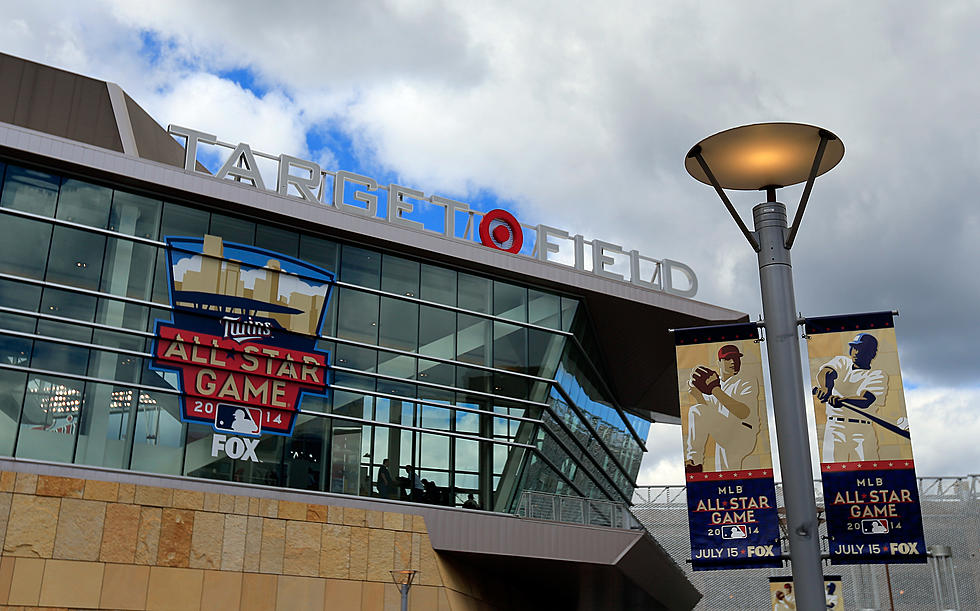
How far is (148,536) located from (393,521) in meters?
6.20

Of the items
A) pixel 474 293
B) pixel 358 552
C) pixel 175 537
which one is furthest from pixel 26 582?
pixel 474 293

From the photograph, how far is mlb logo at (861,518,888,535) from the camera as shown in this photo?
8.55m

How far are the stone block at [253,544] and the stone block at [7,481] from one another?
17.3ft

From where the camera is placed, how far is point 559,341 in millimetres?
30812

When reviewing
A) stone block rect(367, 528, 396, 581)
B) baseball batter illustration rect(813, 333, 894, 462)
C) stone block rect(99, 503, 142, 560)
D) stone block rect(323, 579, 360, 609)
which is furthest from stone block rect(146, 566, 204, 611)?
baseball batter illustration rect(813, 333, 894, 462)

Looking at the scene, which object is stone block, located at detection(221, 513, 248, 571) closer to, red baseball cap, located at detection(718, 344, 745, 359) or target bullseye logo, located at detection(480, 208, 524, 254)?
target bullseye logo, located at detection(480, 208, 524, 254)

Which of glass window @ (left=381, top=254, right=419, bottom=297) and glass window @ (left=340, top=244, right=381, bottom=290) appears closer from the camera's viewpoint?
glass window @ (left=340, top=244, right=381, bottom=290)

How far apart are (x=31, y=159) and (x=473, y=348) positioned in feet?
41.9

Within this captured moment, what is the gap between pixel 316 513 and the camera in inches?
966

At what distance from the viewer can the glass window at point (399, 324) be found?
2747 cm

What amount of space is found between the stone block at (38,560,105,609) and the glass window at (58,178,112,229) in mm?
8121

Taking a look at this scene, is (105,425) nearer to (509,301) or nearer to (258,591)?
(258,591)

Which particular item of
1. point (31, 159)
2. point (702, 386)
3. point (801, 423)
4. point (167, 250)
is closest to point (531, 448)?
point (167, 250)

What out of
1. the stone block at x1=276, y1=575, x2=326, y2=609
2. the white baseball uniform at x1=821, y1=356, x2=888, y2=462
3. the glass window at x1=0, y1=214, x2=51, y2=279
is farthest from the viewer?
the stone block at x1=276, y1=575, x2=326, y2=609
